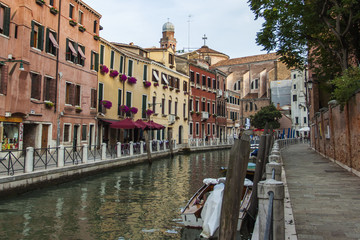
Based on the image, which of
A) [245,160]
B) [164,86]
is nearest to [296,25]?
[245,160]

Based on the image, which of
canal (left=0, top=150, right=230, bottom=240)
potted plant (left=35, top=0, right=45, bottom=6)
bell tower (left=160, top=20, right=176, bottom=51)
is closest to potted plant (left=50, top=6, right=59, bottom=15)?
potted plant (left=35, top=0, right=45, bottom=6)

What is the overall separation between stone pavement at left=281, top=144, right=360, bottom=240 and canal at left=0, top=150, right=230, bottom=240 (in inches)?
101

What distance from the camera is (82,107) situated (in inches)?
838

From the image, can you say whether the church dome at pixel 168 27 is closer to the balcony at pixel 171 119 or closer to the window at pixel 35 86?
the balcony at pixel 171 119

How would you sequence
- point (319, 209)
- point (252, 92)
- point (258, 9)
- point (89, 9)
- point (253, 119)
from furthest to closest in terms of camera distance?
point (252, 92) < point (253, 119) < point (89, 9) < point (258, 9) < point (319, 209)

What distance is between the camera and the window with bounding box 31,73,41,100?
17.0 metres

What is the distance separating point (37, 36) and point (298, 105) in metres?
47.2

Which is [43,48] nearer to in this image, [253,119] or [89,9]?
[89,9]

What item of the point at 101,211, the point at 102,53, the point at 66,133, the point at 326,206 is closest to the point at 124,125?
the point at 66,133

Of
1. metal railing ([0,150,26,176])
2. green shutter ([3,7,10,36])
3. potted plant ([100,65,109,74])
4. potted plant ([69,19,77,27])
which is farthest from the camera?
potted plant ([100,65,109,74])

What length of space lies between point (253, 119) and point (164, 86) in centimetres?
2542

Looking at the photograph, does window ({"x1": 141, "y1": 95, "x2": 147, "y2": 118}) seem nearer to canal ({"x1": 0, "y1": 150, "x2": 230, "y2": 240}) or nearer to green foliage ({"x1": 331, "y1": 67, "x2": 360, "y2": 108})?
canal ({"x1": 0, "y1": 150, "x2": 230, "y2": 240})

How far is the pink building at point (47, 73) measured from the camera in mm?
15156

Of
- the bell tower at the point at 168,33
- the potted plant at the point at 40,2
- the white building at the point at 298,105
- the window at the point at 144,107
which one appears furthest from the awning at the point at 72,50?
the bell tower at the point at 168,33
